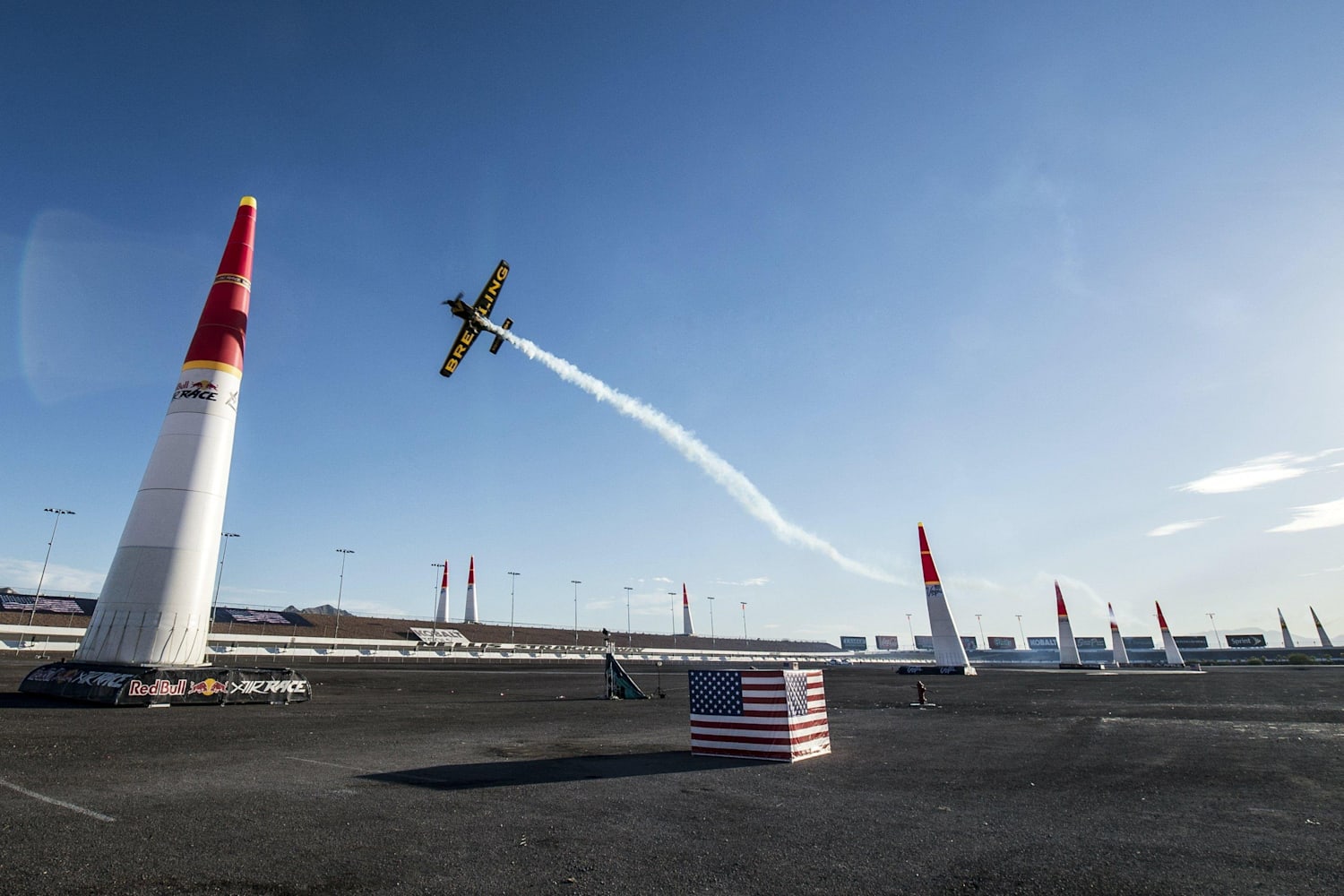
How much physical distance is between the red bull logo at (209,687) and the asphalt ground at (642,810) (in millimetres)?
3543

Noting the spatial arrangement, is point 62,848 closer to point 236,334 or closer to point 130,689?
point 130,689

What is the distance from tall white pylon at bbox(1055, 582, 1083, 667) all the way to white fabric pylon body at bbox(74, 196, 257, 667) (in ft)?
241

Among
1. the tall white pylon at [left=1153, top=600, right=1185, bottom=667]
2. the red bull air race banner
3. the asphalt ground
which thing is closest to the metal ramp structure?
the asphalt ground

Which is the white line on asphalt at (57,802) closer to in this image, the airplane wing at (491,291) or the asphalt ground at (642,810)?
the asphalt ground at (642,810)

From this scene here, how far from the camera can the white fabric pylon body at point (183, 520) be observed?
21672 mm

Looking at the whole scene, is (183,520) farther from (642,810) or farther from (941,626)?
(941,626)

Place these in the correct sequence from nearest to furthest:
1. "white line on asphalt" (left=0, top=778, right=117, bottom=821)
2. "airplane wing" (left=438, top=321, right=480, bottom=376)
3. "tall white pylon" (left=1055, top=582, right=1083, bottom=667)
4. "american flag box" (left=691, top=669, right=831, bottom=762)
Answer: "white line on asphalt" (left=0, top=778, right=117, bottom=821), "american flag box" (left=691, top=669, right=831, bottom=762), "airplane wing" (left=438, top=321, right=480, bottom=376), "tall white pylon" (left=1055, top=582, right=1083, bottom=667)

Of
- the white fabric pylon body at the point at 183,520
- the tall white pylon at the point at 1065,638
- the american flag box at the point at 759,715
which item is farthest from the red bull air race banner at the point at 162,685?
the tall white pylon at the point at 1065,638

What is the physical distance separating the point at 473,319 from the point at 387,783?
1281 inches

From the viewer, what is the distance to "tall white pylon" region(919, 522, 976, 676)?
5434 cm

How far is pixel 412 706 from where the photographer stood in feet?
76.4

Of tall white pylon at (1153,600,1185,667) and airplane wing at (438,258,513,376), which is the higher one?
airplane wing at (438,258,513,376)

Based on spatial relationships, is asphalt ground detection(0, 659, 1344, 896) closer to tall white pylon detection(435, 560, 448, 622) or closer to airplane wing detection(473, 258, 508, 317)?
airplane wing detection(473, 258, 508, 317)

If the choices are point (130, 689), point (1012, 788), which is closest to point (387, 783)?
point (1012, 788)
